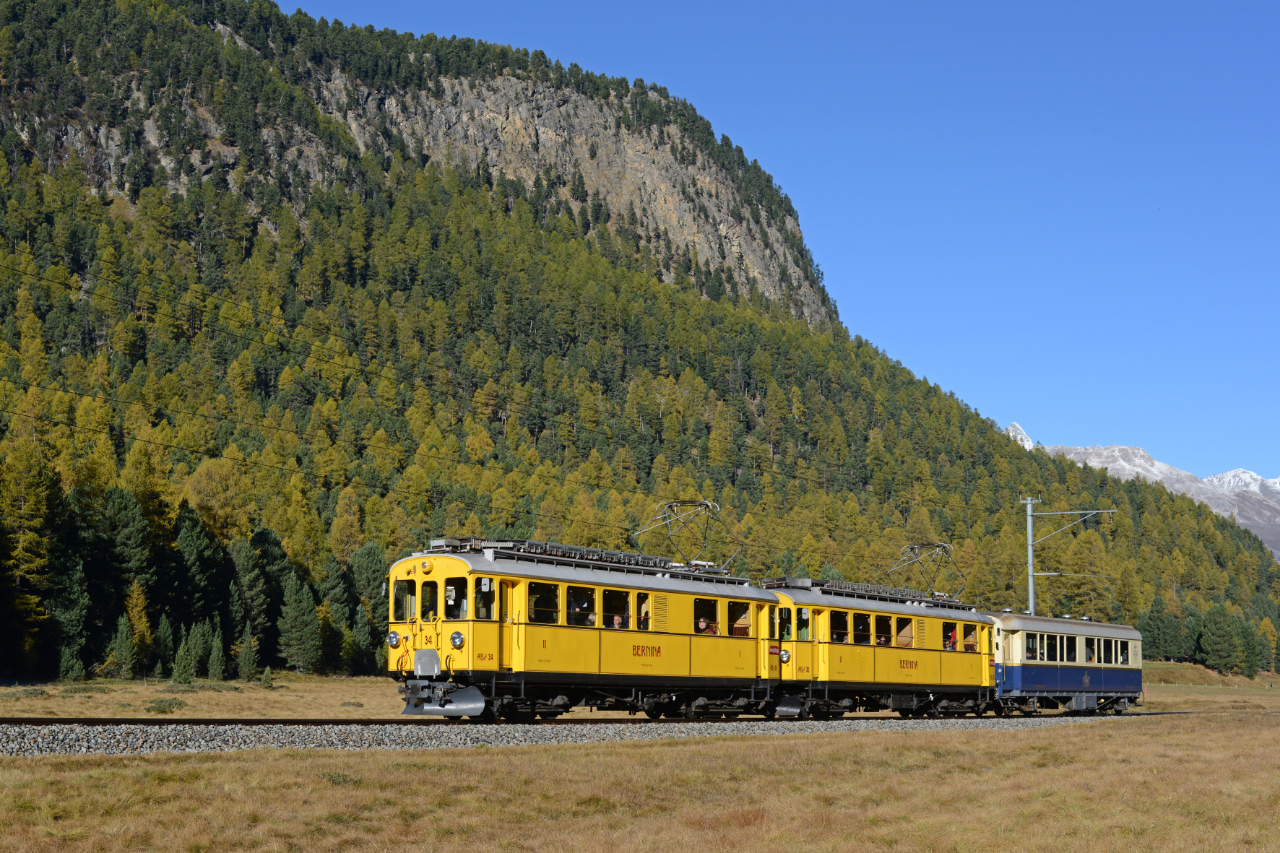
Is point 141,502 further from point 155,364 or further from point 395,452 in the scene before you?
point 155,364

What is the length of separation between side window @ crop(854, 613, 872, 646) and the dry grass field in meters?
13.3

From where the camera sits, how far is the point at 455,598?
Result: 93.6ft

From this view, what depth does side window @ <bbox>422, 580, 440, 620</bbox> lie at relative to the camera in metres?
29.0

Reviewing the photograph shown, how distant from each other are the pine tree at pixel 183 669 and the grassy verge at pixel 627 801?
53309 mm

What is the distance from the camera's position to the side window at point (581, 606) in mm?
29625

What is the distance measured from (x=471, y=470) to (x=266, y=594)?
66.4 m

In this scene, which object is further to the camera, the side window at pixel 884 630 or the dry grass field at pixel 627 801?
the side window at pixel 884 630

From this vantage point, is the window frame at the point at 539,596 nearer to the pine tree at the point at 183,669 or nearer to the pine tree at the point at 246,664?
the pine tree at the point at 183,669

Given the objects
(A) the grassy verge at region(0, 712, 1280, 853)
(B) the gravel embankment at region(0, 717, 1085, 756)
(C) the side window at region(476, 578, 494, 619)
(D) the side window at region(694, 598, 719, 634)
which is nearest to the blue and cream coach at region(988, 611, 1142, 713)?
(D) the side window at region(694, 598, 719, 634)

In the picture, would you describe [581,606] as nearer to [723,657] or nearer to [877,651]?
[723,657]

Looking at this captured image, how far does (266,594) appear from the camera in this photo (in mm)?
98438

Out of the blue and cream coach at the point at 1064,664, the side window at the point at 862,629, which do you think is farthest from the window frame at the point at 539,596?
the blue and cream coach at the point at 1064,664

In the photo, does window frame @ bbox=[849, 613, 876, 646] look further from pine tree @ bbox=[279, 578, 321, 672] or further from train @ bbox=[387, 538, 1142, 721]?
pine tree @ bbox=[279, 578, 321, 672]

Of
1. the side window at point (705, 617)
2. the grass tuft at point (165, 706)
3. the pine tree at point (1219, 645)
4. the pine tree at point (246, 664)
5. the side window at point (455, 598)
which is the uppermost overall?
the side window at point (455, 598)
